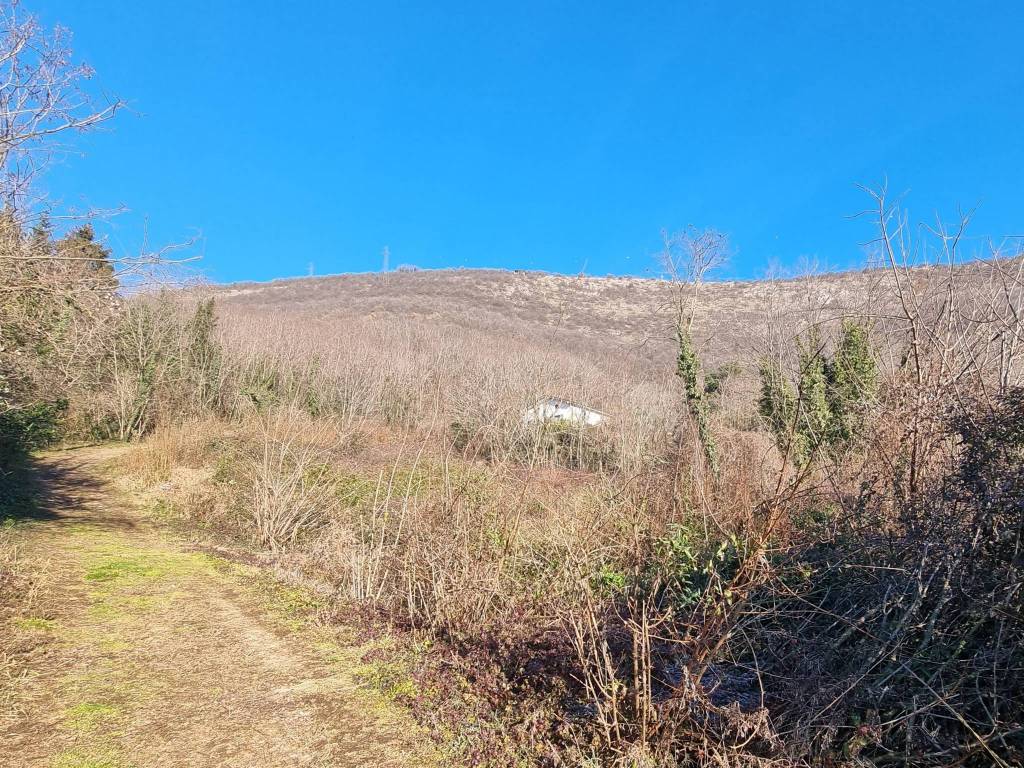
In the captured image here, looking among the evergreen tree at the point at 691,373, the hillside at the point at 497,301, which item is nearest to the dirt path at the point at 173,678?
the evergreen tree at the point at 691,373

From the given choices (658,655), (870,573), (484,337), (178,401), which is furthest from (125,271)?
(484,337)

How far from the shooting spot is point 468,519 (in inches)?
229

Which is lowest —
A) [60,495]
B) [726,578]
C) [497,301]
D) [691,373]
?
[726,578]

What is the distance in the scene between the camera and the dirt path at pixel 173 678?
138 inches

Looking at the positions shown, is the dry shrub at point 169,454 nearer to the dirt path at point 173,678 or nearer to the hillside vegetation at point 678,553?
the hillside vegetation at point 678,553

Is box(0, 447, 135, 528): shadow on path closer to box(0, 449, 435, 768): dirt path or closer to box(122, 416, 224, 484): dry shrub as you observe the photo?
box(122, 416, 224, 484): dry shrub

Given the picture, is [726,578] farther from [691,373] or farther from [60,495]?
[60,495]

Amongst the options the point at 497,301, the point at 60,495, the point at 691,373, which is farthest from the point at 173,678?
the point at 497,301

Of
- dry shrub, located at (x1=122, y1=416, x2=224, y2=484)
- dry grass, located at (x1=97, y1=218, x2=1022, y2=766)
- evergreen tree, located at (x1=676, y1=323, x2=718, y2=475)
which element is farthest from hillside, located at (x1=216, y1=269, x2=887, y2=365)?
dry grass, located at (x1=97, y1=218, x2=1022, y2=766)

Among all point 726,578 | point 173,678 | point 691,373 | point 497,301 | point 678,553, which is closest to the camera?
point 173,678

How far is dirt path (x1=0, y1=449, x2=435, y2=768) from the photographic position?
352 centimetres

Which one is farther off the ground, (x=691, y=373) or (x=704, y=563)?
(x=691, y=373)

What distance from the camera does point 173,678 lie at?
14.1 ft

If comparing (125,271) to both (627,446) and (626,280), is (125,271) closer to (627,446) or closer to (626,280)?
(627,446)
